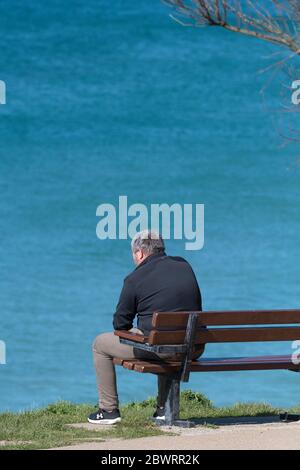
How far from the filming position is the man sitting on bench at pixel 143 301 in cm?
761

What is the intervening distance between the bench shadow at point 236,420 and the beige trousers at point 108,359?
58cm

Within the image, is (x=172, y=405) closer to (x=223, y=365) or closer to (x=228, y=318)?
(x=223, y=365)

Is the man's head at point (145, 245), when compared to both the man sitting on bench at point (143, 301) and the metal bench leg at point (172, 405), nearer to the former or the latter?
the man sitting on bench at point (143, 301)

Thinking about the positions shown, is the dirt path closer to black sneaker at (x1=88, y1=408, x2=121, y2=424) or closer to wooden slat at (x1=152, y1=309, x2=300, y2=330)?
black sneaker at (x1=88, y1=408, x2=121, y2=424)

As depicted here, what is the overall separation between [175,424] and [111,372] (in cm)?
54

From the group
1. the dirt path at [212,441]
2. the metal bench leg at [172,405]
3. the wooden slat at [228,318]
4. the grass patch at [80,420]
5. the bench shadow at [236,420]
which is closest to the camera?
the dirt path at [212,441]

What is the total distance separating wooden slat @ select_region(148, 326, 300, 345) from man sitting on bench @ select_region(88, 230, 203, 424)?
0.48 ft

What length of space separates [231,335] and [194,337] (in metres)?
0.25

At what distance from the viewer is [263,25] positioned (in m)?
8.31

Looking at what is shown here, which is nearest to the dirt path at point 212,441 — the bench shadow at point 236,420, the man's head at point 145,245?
the bench shadow at point 236,420

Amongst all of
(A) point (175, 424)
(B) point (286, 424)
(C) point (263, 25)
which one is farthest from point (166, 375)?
(C) point (263, 25)

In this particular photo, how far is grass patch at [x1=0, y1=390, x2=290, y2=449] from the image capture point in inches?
285

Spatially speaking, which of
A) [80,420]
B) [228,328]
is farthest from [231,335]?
[80,420]
